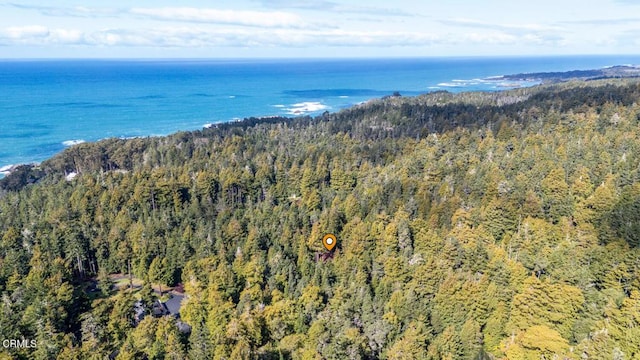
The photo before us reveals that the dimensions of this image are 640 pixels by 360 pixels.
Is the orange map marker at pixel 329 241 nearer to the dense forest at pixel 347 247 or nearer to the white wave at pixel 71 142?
the dense forest at pixel 347 247

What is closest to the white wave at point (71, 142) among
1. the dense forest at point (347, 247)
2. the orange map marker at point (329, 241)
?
the dense forest at point (347, 247)

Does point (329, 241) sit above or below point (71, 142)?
above

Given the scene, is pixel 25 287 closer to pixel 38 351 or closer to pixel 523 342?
pixel 38 351

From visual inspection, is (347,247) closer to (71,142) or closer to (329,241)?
(329,241)

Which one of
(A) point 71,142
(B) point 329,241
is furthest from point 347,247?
(A) point 71,142

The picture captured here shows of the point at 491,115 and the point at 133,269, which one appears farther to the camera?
the point at 491,115

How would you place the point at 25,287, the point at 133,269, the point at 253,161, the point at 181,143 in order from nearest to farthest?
the point at 25,287
the point at 133,269
the point at 253,161
the point at 181,143

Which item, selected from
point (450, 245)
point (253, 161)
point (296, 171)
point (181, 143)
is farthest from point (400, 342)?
point (181, 143)
